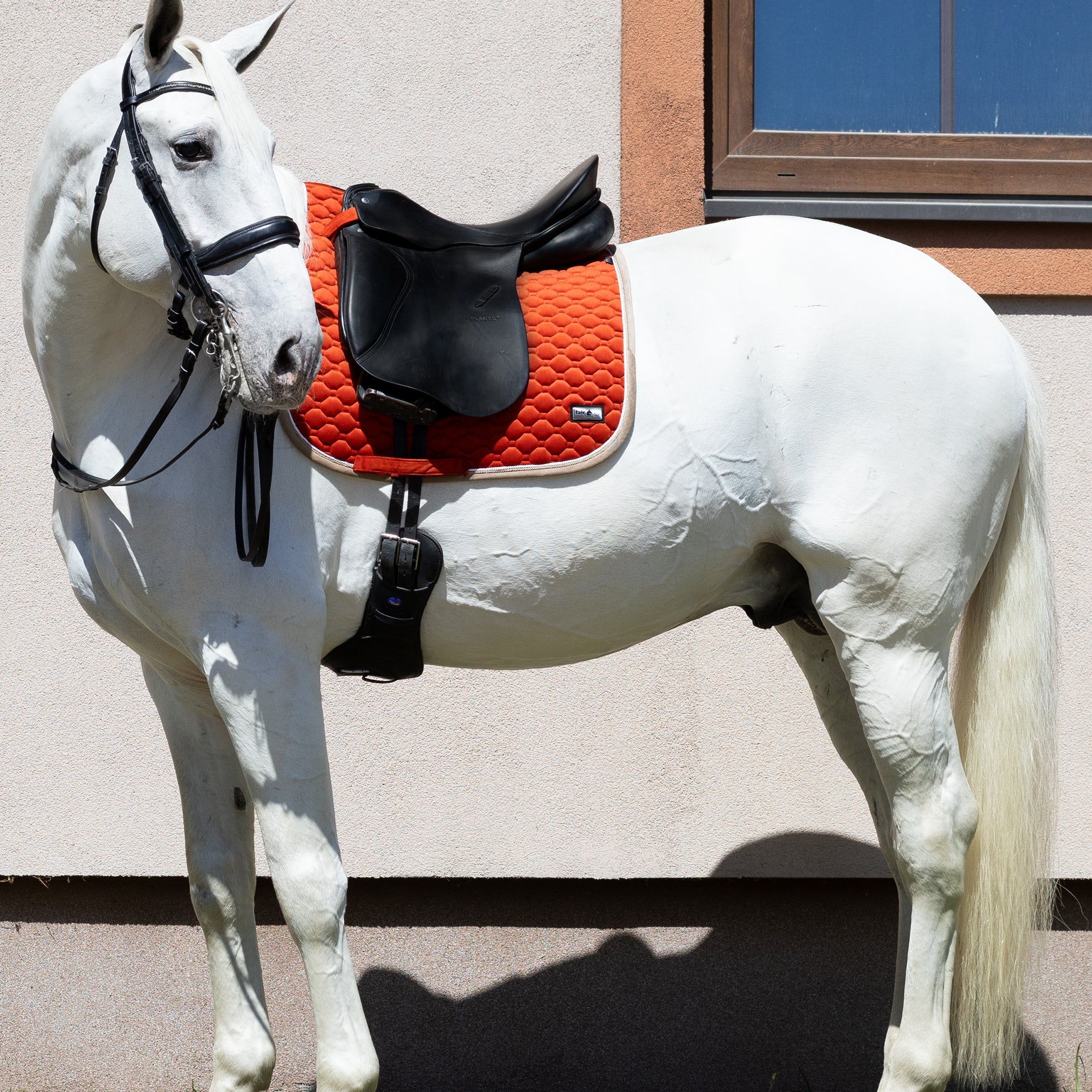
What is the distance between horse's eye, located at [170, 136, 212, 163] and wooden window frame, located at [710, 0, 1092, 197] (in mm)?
1802

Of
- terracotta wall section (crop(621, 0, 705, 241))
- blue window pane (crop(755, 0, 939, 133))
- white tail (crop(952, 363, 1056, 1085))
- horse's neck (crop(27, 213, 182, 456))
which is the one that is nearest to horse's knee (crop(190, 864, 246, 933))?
horse's neck (crop(27, 213, 182, 456))

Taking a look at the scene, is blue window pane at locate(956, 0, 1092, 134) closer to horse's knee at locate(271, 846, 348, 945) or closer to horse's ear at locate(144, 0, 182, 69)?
horse's ear at locate(144, 0, 182, 69)

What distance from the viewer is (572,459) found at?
6.26ft

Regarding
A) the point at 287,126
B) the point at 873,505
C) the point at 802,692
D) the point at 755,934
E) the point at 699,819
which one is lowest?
the point at 755,934

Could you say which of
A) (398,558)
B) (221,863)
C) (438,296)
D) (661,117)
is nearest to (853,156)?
(661,117)

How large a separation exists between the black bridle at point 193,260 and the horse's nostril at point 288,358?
0.07 m

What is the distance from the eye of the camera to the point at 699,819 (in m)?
2.94

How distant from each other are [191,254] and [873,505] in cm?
122

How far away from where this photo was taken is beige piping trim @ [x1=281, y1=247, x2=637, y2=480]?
72.4 inches

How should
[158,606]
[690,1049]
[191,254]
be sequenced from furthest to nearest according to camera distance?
1. [690,1049]
2. [158,606]
3. [191,254]

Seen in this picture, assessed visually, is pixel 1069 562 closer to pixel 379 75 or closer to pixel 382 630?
pixel 382 630

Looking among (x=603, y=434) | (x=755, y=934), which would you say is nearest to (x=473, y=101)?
(x=603, y=434)

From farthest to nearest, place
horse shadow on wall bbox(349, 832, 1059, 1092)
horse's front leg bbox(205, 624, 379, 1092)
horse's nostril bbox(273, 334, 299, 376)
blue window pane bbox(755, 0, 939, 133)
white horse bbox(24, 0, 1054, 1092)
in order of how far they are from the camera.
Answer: blue window pane bbox(755, 0, 939, 133) < horse shadow on wall bbox(349, 832, 1059, 1092) < horse's front leg bbox(205, 624, 379, 1092) < white horse bbox(24, 0, 1054, 1092) < horse's nostril bbox(273, 334, 299, 376)

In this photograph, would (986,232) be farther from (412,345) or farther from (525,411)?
(412,345)
